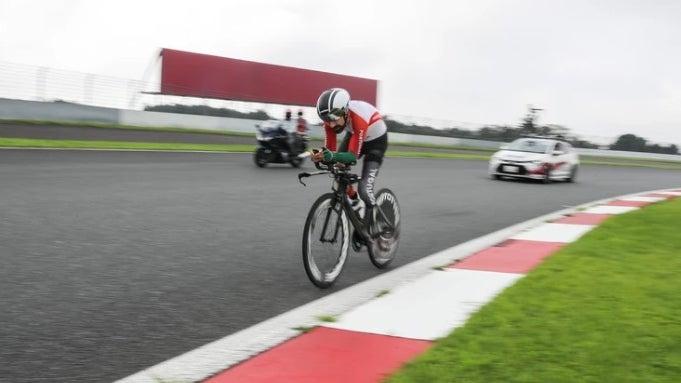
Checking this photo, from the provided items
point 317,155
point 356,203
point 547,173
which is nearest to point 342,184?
point 356,203

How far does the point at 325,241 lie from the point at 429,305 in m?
1.01

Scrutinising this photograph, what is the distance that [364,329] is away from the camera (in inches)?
156

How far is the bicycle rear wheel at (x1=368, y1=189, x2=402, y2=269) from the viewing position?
5.93 metres

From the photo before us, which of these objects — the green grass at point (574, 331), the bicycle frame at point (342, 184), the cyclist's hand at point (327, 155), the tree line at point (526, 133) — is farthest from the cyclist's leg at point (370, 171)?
the tree line at point (526, 133)

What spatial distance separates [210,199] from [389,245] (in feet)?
15.7

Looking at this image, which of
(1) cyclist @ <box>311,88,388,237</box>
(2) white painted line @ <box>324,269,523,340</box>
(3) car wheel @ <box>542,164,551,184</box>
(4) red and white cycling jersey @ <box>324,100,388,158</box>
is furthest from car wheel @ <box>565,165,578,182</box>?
(4) red and white cycling jersey @ <box>324,100,388,158</box>

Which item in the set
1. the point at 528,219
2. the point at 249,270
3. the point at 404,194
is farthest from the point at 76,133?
the point at 249,270

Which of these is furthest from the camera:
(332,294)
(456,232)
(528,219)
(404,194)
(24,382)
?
(404,194)

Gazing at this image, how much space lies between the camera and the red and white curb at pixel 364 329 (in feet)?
10.5

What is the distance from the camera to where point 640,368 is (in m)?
3.17

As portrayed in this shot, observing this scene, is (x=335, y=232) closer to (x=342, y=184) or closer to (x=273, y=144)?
(x=342, y=184)

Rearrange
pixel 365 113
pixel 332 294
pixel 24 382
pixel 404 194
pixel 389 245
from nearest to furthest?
pixel 24 382
pixel 332 294
pixel 365 113
pixel 389 245
pixel 404 194

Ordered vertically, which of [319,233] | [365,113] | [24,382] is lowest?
[24,382]

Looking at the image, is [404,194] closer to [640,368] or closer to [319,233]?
[319,233]
